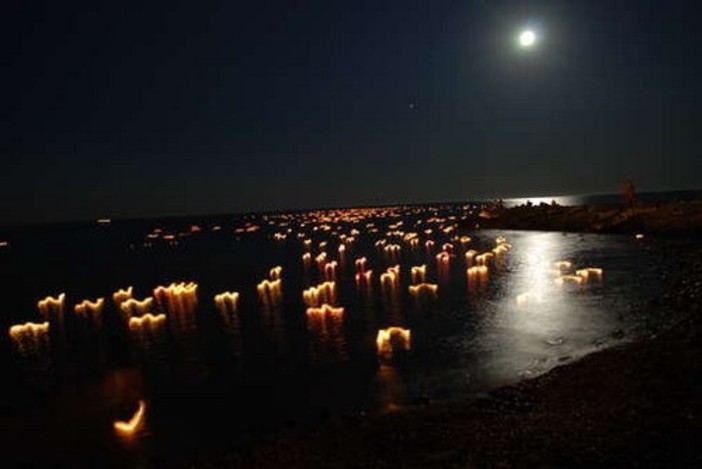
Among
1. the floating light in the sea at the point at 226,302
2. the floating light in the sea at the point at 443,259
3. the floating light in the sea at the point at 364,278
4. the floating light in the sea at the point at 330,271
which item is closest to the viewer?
the floating light in the sea at the point at 226,302

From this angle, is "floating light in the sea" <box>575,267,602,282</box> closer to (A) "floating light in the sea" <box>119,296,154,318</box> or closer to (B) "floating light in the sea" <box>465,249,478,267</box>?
(B) "floating light in the sea" <box>465,249,478,267</box>

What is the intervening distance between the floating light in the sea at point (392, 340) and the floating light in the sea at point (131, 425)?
35.7ft

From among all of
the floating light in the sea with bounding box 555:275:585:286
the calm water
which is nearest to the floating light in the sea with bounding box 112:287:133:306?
the calm water

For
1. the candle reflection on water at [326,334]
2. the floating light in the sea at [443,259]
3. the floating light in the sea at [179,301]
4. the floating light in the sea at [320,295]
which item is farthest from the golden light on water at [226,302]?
the floating light in the sea at [443,259]

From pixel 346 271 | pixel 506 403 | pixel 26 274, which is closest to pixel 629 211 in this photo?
pixel 346 271

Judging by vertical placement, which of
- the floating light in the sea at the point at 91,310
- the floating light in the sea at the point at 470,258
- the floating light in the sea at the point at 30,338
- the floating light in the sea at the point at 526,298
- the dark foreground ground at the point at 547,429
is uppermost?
the dark foreground ground at the point at 547,429

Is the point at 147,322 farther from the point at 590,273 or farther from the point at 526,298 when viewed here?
the point at 590,273

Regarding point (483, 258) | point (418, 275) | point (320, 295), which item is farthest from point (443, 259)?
point (320, 295)

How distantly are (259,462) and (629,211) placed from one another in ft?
271

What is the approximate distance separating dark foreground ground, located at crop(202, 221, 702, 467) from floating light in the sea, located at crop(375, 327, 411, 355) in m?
9.23

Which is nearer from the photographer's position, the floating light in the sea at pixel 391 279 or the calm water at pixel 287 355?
the calm water at pixel 287 355

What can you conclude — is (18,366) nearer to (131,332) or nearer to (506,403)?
(131,332)

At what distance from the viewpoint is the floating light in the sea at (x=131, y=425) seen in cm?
1984

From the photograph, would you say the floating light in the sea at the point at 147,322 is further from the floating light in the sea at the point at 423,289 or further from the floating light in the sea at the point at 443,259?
the floating light in the sea at the point at 443,259
